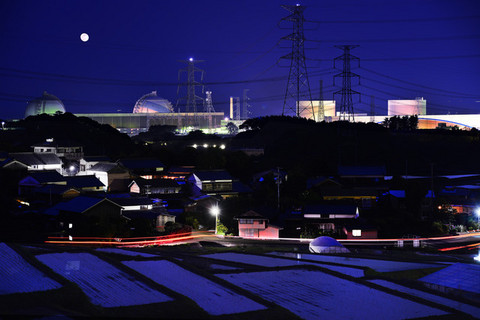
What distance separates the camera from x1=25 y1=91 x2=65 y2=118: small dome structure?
137 ft

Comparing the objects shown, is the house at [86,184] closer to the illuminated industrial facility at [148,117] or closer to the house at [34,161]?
the house at [34,161]

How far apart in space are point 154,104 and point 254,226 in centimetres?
3779

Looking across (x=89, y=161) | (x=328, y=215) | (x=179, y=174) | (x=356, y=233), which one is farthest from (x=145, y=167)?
(x=356, y=233)

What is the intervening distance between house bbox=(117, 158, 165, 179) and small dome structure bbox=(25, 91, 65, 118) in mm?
20651

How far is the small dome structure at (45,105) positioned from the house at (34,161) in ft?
63.1

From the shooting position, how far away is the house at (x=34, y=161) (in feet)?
70.6

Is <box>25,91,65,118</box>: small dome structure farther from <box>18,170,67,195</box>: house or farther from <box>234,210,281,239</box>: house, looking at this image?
<box>234,210,281,239</box>: house

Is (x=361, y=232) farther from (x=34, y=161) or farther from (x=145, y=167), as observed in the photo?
(x=34, y=161)

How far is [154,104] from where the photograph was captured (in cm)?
5059

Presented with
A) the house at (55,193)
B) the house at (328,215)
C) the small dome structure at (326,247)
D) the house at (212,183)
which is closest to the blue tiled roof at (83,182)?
the house at (55,193)

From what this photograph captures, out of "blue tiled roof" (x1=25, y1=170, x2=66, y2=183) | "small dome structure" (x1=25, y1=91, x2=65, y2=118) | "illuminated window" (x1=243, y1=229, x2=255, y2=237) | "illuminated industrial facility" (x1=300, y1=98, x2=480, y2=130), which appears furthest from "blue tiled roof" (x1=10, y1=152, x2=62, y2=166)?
"illuminated industrial facility" (x1=300, y1=98, x2=480, y2=130)

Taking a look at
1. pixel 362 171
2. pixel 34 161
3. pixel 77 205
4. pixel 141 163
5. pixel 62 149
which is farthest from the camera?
pixel 62 149

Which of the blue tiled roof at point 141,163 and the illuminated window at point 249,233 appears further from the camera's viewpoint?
the blue tiled roof at point 141,163

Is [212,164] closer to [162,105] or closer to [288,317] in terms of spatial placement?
[288,317]
